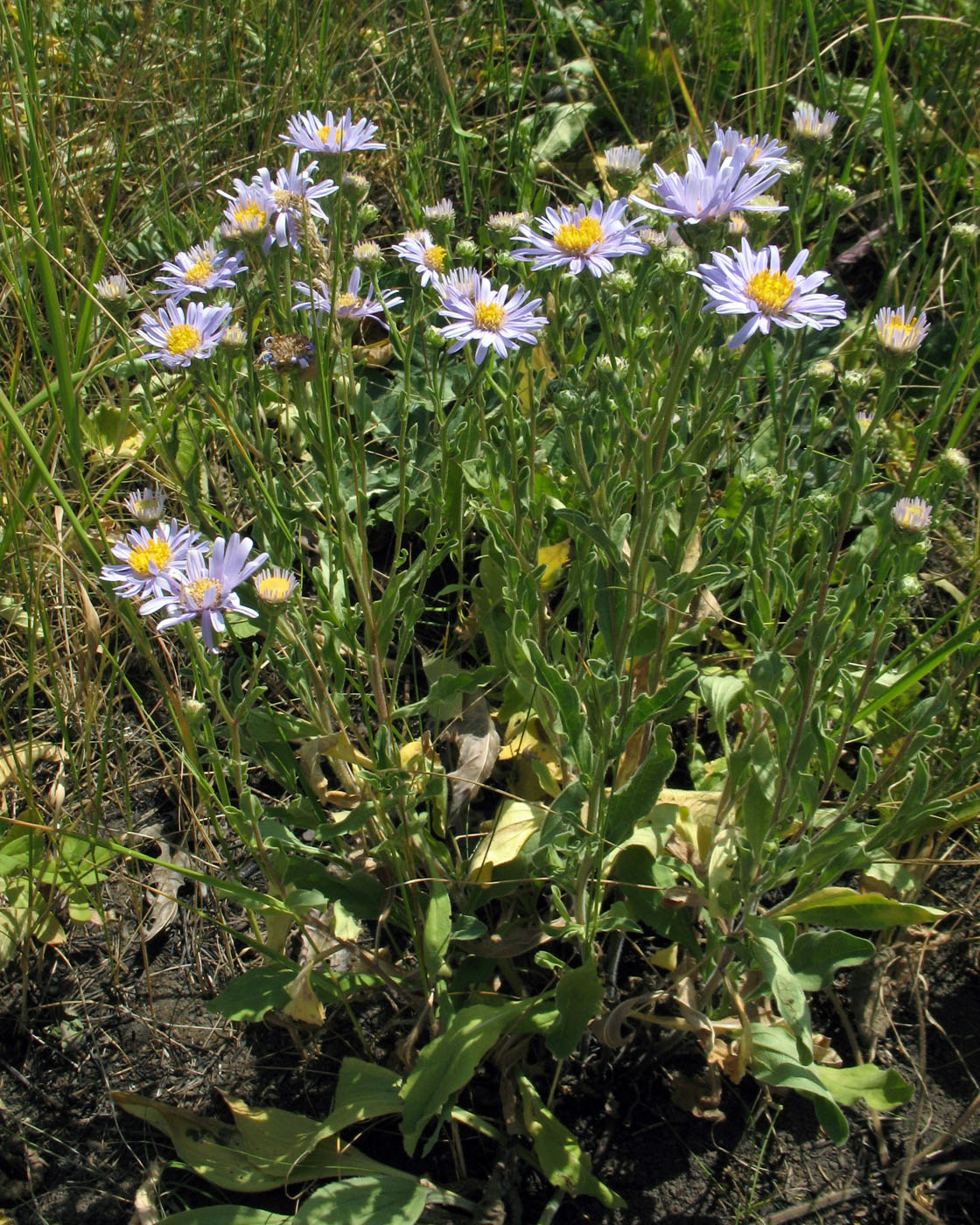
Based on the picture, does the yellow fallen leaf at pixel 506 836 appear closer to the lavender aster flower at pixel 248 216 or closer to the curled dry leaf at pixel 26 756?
the curled dry leaf at pixel 26 756

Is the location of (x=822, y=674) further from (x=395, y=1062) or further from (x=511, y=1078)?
(x=395, y=1062)

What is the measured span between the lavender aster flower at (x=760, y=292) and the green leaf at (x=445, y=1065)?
127 centimetres

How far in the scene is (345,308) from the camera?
2.20 meters

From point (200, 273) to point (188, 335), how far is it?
309 millimetres

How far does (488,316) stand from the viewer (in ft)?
6.72

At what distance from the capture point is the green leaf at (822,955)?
2.00 meters

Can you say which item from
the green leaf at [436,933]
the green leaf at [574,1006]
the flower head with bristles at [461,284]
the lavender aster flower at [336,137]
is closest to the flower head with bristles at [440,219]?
the flower head with bristles at [461,284]

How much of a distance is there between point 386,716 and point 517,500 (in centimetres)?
50

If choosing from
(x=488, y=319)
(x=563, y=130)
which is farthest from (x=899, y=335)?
(x=563, y=130)

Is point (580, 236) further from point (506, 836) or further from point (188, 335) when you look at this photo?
point (506, 836)

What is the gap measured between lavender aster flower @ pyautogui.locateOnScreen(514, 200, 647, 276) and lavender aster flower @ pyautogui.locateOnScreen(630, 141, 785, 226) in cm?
15

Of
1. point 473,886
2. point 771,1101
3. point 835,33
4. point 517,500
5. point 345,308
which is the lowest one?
point 771,1101

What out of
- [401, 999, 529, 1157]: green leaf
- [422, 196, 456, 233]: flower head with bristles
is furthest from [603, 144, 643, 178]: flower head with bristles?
[401, 999, 529, 1157]: green leaf

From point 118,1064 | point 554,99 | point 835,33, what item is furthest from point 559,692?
point 835,33
